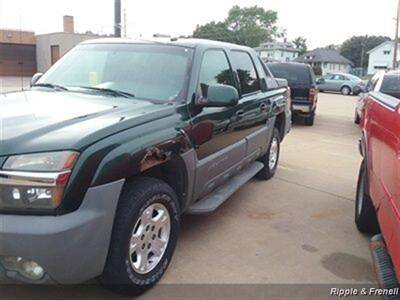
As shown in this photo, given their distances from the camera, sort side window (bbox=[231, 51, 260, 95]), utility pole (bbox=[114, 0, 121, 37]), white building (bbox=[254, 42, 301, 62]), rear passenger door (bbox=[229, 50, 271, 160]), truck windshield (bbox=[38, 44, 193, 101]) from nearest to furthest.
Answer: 1. truck windshield (bbox=[38, 44, 193, 101])
2. rear passenger door (bbox=[229, 50, 271, 160])
3. side window (bbox=[231, 51, 260, 95])
4. utility pole (bbox=[114, 0, 121, 37])
5. white building (bbox=[254, 42, 301, 62])

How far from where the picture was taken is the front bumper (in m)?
2.28

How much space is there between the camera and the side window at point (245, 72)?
15.8 ft

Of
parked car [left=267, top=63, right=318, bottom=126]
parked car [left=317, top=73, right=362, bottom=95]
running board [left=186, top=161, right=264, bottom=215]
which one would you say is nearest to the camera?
running board [left=186, top=161, right=264, bottom=215]

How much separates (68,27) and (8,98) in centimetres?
3626

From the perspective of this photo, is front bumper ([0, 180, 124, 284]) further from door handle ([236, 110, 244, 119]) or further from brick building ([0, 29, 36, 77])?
brick building ([0, 29, 36, 77])

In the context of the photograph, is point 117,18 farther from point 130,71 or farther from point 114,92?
point 114,92

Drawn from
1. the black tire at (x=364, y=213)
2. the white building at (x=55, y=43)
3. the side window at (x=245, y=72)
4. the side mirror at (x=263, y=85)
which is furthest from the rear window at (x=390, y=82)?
the white building at (x=55, y=43)

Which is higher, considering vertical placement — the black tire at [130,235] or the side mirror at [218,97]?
the side mirror at [218,97]

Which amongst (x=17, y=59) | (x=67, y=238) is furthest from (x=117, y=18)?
(x=17, y=59)

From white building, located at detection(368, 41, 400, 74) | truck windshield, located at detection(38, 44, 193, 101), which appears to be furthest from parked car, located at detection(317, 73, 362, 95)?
white building, located at detection(368, 41, 400, 74)

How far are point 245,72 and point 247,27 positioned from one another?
99961 millimetres

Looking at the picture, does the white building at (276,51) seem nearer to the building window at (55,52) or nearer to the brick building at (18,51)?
the brick building at (18,51)

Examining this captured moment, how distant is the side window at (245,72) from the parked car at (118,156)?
3cm

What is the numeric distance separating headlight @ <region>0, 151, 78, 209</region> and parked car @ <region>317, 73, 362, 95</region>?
28410 millimetres
